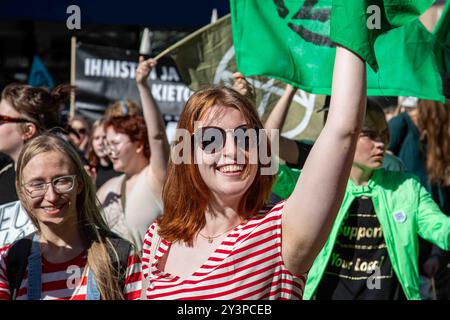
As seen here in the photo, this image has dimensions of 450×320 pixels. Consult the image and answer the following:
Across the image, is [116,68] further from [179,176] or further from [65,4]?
[179,176]

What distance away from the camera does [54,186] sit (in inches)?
124

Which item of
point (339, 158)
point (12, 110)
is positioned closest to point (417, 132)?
point (12, 110)

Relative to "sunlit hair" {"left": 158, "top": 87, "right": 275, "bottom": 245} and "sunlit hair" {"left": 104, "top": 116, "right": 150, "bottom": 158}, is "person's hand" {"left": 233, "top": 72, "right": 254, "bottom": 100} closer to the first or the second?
"sunlit hair" {"left": 158, "top": 87, "right": 275, "bottom": 245}

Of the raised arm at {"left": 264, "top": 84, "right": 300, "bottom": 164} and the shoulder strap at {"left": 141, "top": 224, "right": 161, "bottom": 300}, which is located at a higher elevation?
the raised arm at {"left": 264, "top": 84, "right": 300, "bottom": 164}

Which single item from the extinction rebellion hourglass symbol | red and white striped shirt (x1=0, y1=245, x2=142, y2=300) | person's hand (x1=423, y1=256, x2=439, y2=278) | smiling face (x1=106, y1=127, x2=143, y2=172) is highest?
the extinction rebellion hourglass symbol


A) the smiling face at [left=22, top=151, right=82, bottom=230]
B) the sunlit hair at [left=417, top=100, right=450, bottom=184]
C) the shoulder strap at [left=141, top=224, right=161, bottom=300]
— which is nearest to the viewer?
the shoulder strap at [left=141, top=224, right=161, bottom=300]

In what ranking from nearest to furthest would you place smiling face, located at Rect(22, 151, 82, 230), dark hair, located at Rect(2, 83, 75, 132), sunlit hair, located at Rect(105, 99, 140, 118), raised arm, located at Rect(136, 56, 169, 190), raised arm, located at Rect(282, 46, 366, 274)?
raised arm, located at Rect(282, 46, 366, 274), smiling face, located at Rect(22, 151, 82, 230), dark hair, located at Rect(2, 83, 75, 132), raised arm, located at Rect(136, 56, 169, 190), sunlit hair, located at Rect(105, 99, 140, 118)

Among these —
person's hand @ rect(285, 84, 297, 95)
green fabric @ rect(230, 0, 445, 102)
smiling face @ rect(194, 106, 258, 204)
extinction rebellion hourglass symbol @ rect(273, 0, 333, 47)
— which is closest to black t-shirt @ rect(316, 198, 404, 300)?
person's hand @ rect(285, 84, 297, 95)

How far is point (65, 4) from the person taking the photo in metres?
6.02

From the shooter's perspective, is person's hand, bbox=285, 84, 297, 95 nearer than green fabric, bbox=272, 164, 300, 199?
No

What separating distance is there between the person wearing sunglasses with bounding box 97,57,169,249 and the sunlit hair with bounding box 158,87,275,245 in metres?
2.03

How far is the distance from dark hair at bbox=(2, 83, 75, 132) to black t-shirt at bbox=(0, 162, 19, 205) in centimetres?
30

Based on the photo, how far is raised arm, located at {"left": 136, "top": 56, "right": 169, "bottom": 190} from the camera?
4.62 m

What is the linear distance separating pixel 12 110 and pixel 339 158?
2.81m
